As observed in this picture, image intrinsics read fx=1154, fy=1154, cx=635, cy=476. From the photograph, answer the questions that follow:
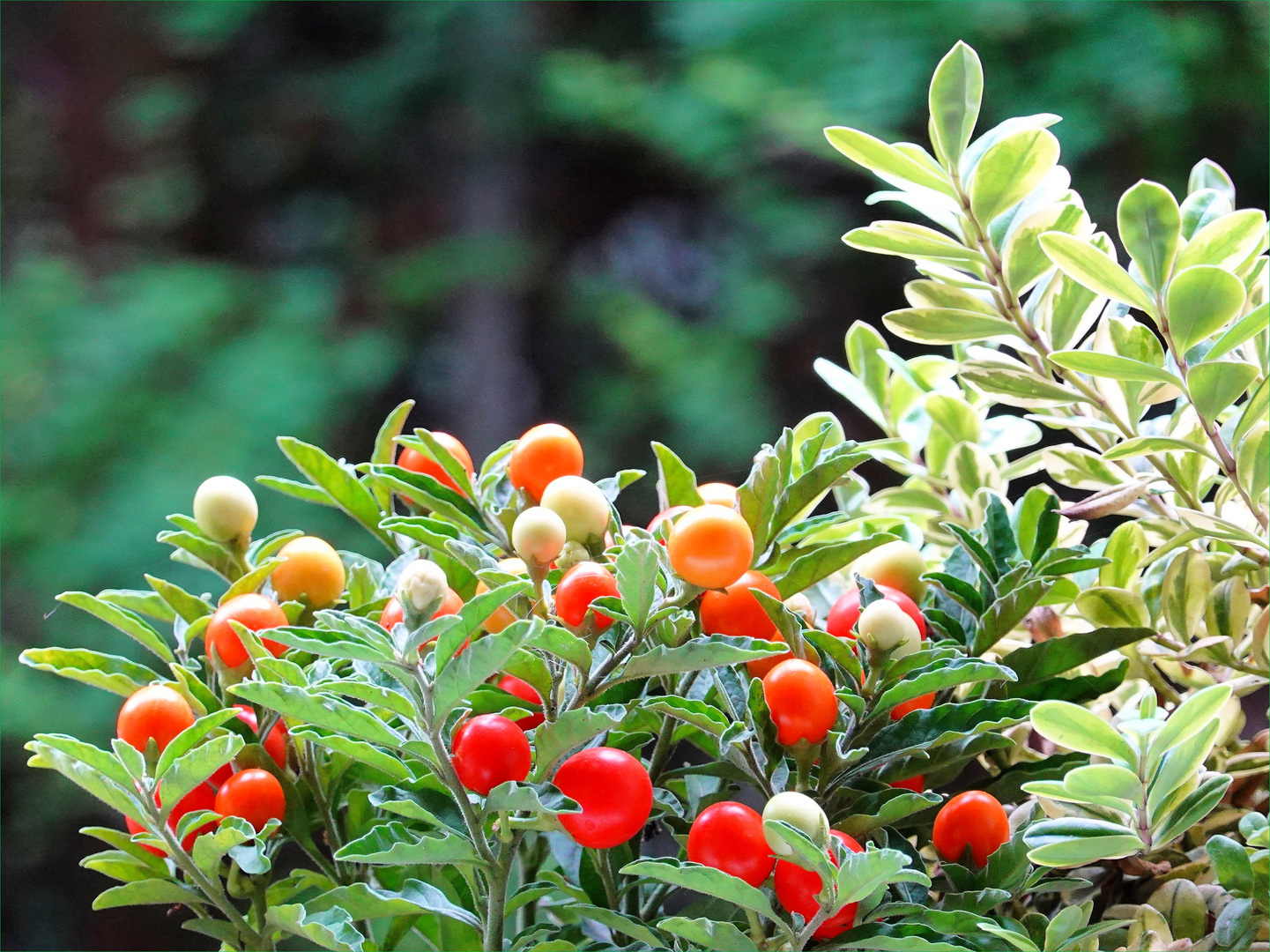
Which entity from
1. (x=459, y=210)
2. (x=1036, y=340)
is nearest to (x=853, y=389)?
(x=1036, y=340)

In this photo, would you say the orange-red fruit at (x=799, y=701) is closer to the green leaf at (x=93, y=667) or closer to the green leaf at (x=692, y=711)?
the green leaf at (x=692, y=711)

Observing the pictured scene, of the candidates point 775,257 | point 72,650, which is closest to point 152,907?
point 775,257

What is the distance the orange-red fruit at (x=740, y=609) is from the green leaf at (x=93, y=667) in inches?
4.8

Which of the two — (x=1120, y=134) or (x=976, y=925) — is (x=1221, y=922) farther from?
(x=1120, y=134)

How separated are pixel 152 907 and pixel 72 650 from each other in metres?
1.56

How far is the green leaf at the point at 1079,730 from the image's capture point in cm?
19

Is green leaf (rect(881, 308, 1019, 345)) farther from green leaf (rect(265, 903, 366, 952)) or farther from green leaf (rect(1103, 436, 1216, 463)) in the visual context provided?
green leaf (rect(265, 903, 366, 952))

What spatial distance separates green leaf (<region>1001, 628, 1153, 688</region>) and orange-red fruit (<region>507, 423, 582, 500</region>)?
0.10m

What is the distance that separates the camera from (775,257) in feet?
6.01

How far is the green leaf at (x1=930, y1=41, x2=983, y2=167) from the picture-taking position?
0.24m

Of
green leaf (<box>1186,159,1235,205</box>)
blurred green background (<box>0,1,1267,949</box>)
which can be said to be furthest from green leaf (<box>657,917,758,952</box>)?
blurred green background (<box>0,1,1267,949</box>)

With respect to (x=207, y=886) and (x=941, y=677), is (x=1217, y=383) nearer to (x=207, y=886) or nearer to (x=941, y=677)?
(x=941, y=677)

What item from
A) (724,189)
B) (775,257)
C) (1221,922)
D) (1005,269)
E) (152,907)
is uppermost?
(724,189)

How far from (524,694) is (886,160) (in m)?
0.13
